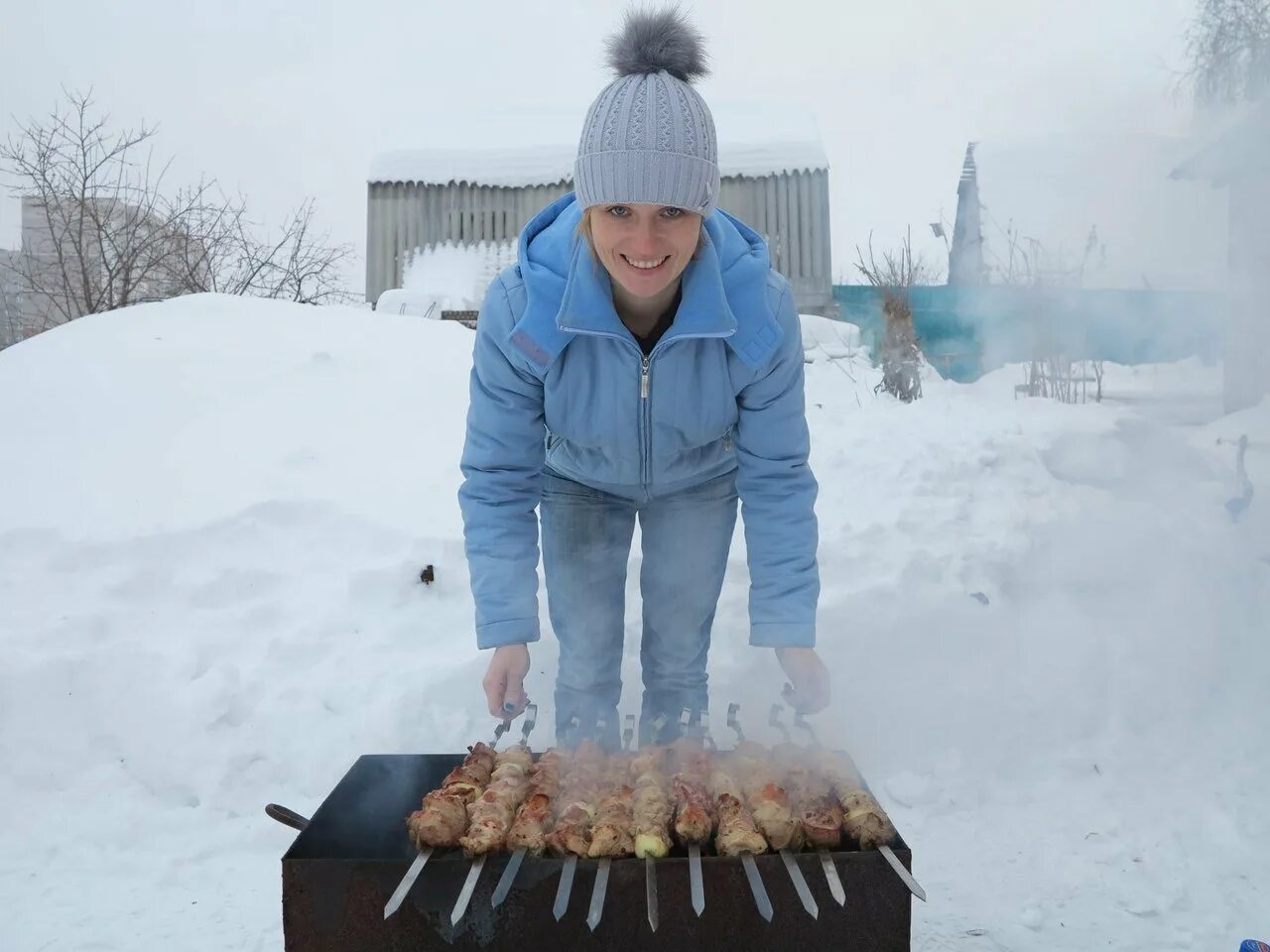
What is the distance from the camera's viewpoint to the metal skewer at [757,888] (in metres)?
1.62

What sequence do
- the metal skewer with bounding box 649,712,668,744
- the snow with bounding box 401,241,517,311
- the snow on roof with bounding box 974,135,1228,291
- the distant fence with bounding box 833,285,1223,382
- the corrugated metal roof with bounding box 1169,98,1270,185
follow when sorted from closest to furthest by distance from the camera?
the metal skewer with bounding box 649,712,668,744, the corrugated metal roof with bounding box 1169,98,1270,185, the snow on roof with bounding box 974,135,1228,291, the distant fence with bounding box 833,285,1223,382, the snow with bounding box 401,241,517,311

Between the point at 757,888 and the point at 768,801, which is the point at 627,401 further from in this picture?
the point at 757,888

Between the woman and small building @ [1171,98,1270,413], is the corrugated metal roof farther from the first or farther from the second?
the woman

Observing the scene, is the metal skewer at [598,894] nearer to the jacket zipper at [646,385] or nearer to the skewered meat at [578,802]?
the skewered meat at [578,802]

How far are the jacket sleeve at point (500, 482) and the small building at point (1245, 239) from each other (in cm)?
308

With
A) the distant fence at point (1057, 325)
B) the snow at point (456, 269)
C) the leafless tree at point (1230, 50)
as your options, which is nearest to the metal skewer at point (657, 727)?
the leafless tree at point (1230, 50)

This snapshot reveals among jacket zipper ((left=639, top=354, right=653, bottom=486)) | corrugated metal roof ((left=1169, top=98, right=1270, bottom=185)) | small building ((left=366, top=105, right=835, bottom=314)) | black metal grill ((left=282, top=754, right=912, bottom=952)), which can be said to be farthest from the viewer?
small building ((left=366, top=105, right=835, bottom=314))

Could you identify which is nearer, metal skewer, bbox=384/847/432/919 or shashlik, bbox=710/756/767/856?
metal skewer, bbox=384/847/432/919

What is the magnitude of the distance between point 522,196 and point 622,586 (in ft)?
33.0

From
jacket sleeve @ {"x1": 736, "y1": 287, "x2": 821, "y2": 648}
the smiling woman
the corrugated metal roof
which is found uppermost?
the corrugated metal roof

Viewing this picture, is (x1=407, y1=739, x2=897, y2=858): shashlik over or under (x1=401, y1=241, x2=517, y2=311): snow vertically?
under

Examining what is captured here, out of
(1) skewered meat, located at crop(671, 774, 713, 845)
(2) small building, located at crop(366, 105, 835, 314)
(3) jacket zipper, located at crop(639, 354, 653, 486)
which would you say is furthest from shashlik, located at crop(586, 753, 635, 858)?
(2) small building, located at crop(366, 105, 835, 314)

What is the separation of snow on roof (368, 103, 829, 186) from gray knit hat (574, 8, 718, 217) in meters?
9.74

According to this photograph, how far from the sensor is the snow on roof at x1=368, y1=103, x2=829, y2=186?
11477 millimetres
